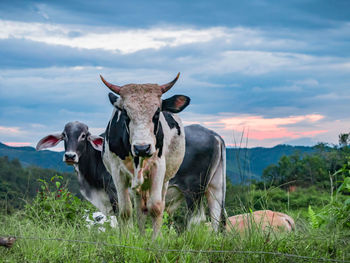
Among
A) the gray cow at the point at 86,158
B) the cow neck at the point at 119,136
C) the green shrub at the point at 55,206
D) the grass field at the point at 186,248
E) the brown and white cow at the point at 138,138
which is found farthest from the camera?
the gray cow at the point at 86,158

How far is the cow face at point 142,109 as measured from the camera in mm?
5449

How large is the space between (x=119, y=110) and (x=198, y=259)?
7.78 feet

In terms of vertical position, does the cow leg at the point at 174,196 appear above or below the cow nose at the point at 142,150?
below

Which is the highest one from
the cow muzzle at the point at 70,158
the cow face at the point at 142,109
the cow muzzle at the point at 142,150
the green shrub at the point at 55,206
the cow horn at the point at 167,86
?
the cow horn at the point at 167,86

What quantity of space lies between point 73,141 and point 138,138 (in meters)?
4.01

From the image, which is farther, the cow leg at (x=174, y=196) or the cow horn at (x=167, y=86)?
the cow leg at (x=174, y=196)

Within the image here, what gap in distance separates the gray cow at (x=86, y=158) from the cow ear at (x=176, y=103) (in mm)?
3230

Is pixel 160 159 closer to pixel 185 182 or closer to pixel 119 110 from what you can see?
pixel 119 110

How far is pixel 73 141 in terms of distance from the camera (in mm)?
9164

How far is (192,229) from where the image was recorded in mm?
5777

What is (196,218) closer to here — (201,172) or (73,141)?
(201,172)

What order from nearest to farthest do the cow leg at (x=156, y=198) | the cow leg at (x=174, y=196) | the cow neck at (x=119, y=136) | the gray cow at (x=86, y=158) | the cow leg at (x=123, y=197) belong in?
the cow neck at (x=119, y=136) → the cow leg at (x=156, y=198) → the cow leg at (x=123, y=197) → the gray cow at (x=86, y=158) → the cow leg at (x=174, y=196)

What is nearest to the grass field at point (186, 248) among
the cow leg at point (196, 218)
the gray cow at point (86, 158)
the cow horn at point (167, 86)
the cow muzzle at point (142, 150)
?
the cow leg at point (196, 218)

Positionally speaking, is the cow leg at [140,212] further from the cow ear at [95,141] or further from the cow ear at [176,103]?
the cow ear at [95,141]
